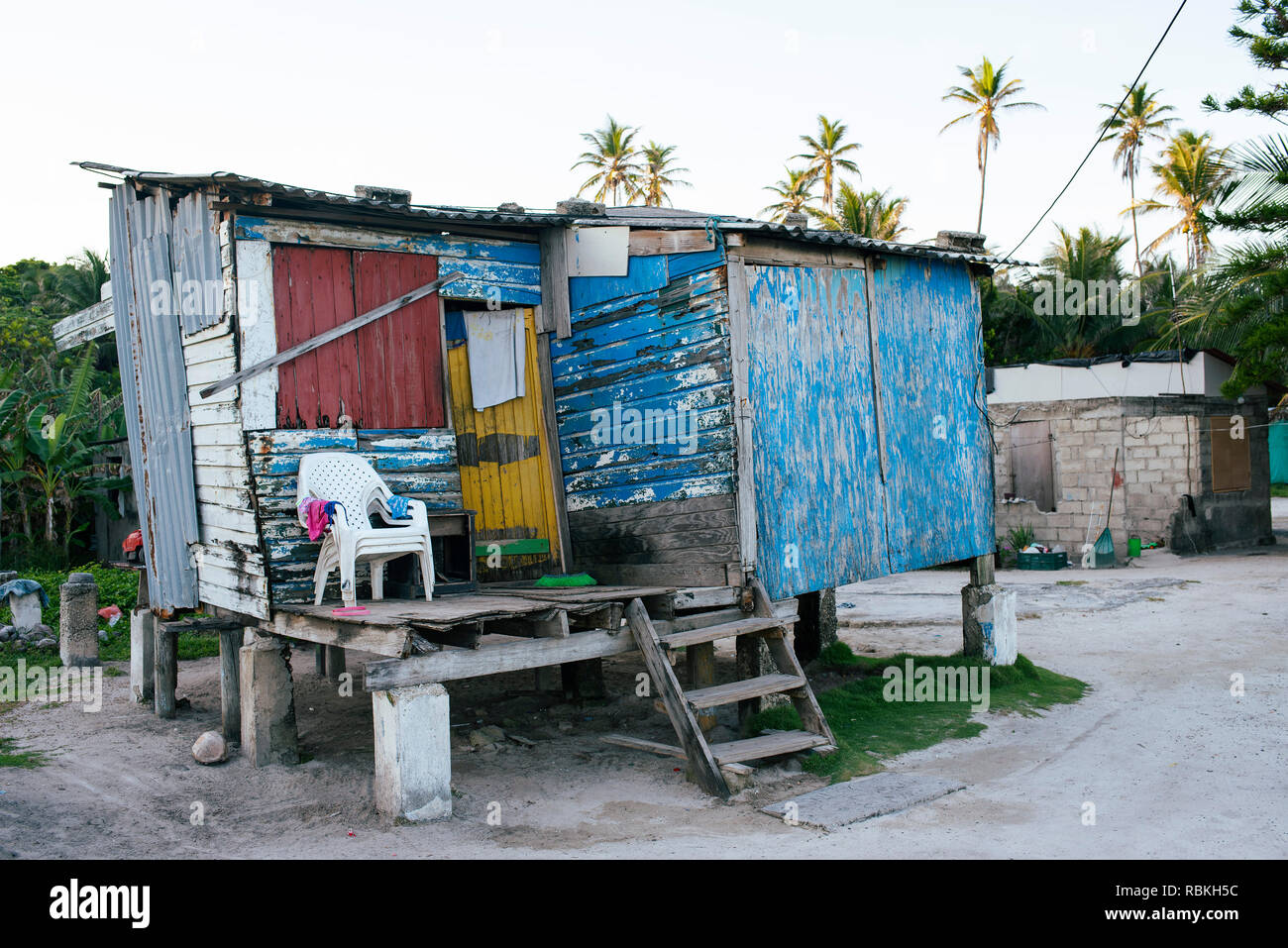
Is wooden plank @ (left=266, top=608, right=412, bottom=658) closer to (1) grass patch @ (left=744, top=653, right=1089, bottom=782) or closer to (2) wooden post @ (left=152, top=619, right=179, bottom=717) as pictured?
(2) wooden post @ (left=152, top=619, right=179, bottom=717)

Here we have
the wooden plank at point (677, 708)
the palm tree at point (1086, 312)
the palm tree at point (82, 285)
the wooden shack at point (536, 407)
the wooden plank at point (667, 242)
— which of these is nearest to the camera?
the wooden plank at point (677, 708)

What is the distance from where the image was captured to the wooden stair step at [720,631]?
698 centimetres

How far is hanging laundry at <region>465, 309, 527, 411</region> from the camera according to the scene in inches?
335

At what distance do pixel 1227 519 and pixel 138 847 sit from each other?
18.3 m

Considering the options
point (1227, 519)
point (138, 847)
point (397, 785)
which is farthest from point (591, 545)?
point (1227, 519)

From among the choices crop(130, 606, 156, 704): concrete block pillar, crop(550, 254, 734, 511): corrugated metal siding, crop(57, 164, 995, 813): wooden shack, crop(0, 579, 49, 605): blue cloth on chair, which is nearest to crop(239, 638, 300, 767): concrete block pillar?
crop(57, 164, 995, 813): wooden shack

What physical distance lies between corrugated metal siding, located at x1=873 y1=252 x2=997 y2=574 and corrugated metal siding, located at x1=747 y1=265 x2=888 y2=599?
1.07 feet

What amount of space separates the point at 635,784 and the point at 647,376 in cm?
306

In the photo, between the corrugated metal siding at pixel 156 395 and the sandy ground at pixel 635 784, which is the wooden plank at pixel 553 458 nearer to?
the sandy ground at pixel 635 784

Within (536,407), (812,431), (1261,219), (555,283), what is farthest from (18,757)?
(1261,219)

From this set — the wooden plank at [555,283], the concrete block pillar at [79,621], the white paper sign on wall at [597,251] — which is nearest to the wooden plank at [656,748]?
the wooden plank at [555,283]

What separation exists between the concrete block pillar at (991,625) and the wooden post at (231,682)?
6.73m

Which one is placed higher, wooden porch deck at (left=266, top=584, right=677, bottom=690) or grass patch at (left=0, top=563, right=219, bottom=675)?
wooden porch deck at (left=266, top=584, right=677, bottom=690)

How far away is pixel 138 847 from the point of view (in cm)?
593
